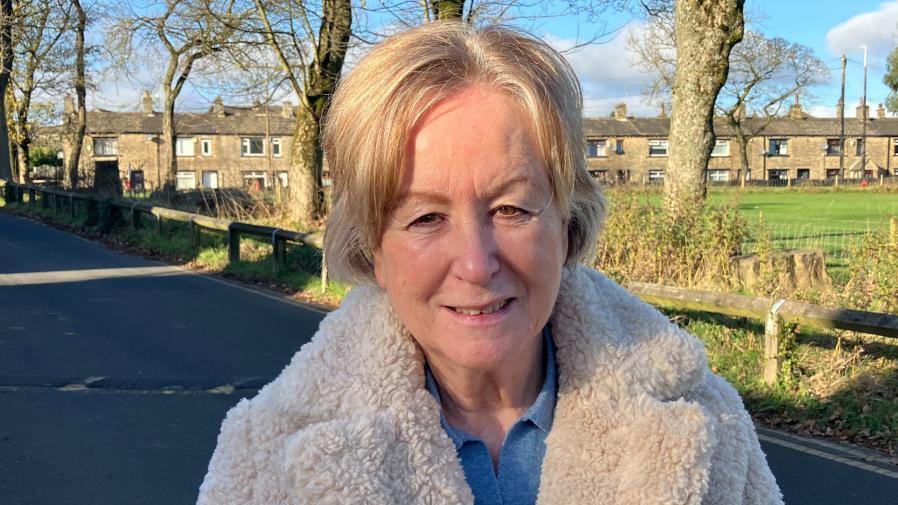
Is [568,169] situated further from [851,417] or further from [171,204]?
[171,204]

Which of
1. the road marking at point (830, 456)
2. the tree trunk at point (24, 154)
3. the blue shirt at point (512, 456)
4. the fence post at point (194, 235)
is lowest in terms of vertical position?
the road marking at point (830, 456)

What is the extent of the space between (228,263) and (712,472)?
1455cm

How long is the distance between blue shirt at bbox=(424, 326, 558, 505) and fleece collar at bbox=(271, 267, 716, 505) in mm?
57

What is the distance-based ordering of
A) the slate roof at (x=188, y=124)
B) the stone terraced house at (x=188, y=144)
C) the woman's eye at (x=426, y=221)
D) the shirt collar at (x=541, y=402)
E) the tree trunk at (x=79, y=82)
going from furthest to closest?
the slate roof at (x=188, y=124), the stone terraced house at (x=188, y=144), the tree trunk at (x=79, y=82), the shirt collar at (x=541, y=402), the woman's eye at (x=426, y=221)

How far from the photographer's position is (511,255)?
160 centimetres

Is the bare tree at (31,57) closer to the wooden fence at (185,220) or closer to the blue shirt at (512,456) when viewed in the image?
the wooden fence at (185,220)

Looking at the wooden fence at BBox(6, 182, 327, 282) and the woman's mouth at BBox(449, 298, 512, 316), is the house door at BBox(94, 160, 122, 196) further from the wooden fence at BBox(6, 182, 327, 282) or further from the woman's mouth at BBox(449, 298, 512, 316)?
the woman's mouth at BBox(449, 298, 512, 316)

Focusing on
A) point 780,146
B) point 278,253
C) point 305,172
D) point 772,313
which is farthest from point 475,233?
point 780,146

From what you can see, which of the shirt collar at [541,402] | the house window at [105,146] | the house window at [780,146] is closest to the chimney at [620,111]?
the house window at [780,146]

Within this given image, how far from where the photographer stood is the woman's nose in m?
1.57

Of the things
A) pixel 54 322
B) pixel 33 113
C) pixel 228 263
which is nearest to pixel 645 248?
pixel 54 322

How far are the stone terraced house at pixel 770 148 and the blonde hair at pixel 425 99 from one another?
77.0 m

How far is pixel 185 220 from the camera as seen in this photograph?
18.1 meters

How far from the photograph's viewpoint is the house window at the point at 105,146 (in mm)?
73062
